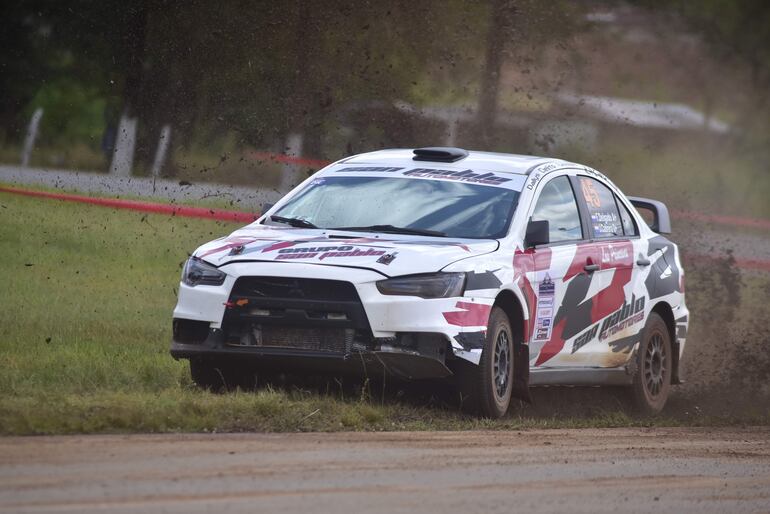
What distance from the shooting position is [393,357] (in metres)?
8.53

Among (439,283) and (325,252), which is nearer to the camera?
(439,283)

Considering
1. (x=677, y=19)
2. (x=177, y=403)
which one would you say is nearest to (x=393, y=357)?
(x=177, y=403)

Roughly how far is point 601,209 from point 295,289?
3039 mm

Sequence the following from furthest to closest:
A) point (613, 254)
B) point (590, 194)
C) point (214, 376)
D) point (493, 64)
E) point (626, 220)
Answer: point (493, 64), point (626, 220), point (590, 194), point (613, 254), point (214, 376)

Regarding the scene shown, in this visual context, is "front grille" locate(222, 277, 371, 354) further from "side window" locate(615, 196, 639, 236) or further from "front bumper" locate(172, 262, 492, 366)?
"side window" locate(615, 196, 639, 236)

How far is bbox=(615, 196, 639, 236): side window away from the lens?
11227 millimetres

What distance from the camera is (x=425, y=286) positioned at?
8.62m

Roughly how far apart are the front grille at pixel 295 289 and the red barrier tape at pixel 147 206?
7208mm

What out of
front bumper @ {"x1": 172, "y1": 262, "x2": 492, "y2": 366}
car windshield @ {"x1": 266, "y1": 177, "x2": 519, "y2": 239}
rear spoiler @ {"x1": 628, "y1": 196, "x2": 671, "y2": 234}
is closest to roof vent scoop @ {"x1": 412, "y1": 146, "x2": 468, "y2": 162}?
car windshield @ {"x1": 266, "y1": 177, "x2": 519, "y2": 239}

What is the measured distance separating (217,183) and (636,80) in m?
6.62

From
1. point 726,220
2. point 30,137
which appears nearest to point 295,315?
point 30,137

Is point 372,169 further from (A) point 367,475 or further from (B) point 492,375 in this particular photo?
(A) point 367,475

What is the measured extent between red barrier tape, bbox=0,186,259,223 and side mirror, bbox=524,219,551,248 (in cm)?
688

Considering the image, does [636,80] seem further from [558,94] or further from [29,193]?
[29,193]
